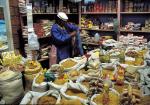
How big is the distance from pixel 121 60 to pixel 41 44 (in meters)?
2.58

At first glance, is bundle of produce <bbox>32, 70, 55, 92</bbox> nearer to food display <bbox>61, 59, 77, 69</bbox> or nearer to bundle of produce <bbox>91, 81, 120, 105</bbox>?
food display <bbox>61, 59, 77, 69</bbox>

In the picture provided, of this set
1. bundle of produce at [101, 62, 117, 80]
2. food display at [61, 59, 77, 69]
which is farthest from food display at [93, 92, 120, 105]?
food display at [61, 59, 77, 69]

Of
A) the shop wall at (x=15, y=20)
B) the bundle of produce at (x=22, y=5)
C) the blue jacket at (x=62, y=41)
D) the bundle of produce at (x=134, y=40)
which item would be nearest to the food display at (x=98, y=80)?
the blue jacket at (x=62, y=41)

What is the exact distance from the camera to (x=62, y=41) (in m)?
4.02

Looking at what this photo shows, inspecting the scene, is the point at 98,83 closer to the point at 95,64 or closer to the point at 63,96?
the point at 63,96

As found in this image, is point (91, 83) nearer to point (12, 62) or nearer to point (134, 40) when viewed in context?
point (12, 62)

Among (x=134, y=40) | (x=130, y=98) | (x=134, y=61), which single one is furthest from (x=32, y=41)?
(x=130, y=98)

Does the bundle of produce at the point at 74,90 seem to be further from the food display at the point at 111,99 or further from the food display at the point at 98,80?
the food display at the point at 111,99

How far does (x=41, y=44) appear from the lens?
5.02 m

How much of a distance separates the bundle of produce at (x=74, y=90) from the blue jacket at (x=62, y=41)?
1.96 meters

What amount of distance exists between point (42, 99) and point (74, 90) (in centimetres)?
35

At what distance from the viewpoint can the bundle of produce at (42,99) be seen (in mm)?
1812

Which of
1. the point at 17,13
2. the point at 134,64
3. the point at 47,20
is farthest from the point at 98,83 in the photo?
the point at 47,20

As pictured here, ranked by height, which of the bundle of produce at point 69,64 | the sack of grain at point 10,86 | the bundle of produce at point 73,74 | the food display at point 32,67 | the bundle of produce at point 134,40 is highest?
the bundle of produce at point 134,40
